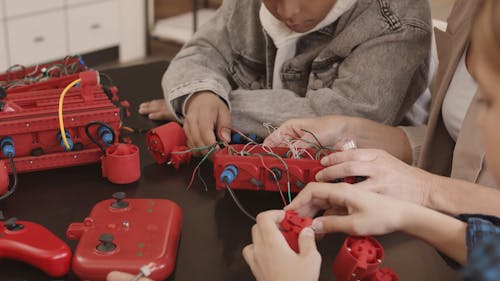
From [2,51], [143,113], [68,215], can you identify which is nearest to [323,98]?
[143,113]

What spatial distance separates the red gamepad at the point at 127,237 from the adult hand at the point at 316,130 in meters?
0.25

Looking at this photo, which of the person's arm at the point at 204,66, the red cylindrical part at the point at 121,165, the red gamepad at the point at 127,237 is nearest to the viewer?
the red gamepad at the point at 127,237

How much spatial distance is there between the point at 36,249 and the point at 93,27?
2801 millimetres

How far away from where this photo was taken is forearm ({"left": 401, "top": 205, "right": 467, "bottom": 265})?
707 millimetres

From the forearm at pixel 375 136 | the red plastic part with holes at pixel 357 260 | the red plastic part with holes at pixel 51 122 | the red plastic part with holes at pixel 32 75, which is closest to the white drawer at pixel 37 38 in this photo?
the red plastic part with holes at pixel 32 75

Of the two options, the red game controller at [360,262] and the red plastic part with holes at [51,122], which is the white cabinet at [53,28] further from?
the red game controller at [360,262]

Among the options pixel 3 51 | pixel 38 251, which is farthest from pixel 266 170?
pixel 3 51

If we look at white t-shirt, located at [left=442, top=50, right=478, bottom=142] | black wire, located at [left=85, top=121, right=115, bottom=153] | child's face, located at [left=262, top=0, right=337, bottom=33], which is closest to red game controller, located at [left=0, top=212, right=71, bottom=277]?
black wire, located at [left=85, top=121, right=115, bottom=153]

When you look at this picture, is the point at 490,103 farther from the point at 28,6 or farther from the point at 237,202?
the point at 28,6

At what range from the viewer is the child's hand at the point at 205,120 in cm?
100

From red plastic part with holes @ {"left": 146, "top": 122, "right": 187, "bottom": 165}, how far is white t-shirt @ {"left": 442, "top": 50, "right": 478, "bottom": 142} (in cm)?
48

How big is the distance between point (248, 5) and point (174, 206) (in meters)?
0.57

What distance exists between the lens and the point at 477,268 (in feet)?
1.69

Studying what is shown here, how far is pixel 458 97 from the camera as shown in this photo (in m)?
1.01
